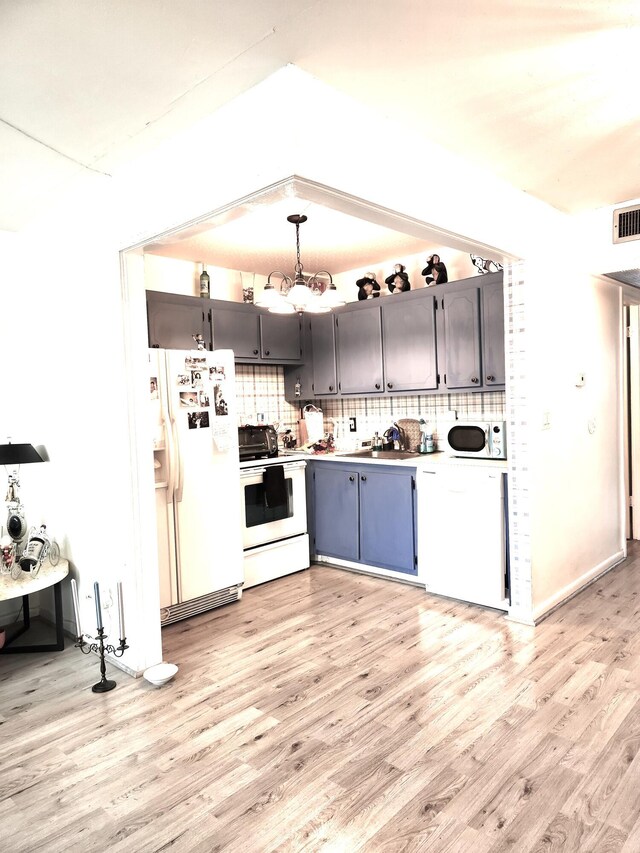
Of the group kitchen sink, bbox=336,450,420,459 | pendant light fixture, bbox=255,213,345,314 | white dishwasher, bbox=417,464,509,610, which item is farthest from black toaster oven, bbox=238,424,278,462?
white dishwasher, bbox=417,464,509,610

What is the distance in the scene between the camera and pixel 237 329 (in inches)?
175

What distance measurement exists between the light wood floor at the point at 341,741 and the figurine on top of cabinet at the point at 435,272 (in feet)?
7.72

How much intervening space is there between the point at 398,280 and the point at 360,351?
634 millimetres

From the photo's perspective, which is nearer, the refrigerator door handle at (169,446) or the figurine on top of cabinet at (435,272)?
the refrigerator door handle at (169,446)

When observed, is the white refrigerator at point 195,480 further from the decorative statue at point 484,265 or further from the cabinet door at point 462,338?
the decorative statue at point 484,265

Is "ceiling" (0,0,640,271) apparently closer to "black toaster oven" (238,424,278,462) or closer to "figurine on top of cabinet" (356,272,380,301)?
"figurine on top of cabinet" (356,272,380,301)

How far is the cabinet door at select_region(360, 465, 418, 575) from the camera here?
3.90 m

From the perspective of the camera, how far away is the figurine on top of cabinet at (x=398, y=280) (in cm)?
436

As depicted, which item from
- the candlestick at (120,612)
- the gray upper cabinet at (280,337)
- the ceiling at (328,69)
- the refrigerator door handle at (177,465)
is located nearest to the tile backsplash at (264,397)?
the gray upper cabinet at (280,337)

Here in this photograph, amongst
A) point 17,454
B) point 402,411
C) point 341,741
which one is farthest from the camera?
point 402,411

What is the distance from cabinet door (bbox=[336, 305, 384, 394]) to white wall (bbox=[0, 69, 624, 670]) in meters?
1.46

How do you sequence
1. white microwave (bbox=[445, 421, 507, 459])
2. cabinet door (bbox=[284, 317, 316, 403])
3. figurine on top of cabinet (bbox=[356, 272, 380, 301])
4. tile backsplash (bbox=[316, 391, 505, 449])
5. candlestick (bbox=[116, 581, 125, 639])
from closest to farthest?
candlestick (bbox=[116, 581, 125, 639]) < white microwave (bbox=[445, 421, 507, 459]) < tile backsplash (bbox=[316, 391, 505, 449]) < figurine on top of cabinet (bbox=[356, 272, 380, 301]) < cabinet door (bbox=[284, 317, 316, 403])

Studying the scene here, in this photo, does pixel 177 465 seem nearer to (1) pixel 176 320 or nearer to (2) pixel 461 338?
(1) pixel 176 320

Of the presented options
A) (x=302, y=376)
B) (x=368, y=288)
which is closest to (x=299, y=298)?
(x=368, y=288)
